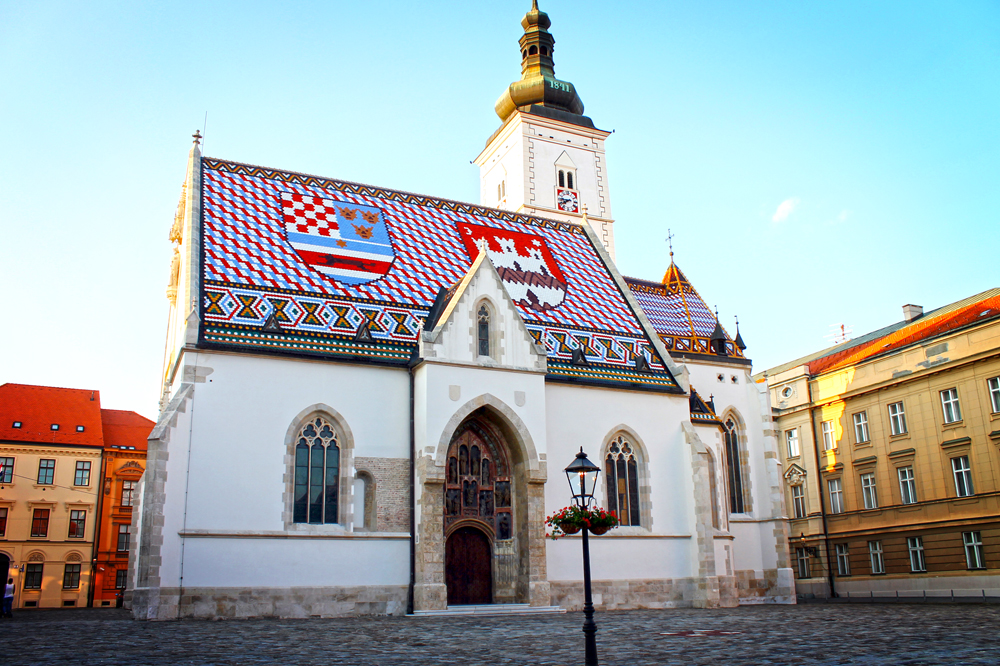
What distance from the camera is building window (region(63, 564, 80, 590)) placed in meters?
43.0

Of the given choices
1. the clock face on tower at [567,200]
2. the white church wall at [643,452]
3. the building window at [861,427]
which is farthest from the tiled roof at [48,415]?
the building window at [861,427]

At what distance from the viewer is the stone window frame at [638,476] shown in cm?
2333

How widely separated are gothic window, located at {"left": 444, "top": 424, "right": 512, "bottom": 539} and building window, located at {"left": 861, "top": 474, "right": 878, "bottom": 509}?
19.5 metres

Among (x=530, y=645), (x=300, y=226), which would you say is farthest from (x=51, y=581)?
(x=530, y=645)

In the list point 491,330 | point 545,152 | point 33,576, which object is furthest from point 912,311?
point 33,576

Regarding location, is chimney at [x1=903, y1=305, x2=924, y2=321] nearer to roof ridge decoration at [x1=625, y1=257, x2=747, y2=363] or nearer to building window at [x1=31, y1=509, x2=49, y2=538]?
roof ridge decoration at [x1=625, y1=257, x2=747, y2=363]

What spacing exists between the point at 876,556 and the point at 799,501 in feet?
17.6

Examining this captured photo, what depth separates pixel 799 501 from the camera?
3900cm

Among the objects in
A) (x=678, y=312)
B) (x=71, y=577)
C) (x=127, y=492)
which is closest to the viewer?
(x=678, y=312)

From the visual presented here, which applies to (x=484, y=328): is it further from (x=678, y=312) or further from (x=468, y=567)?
(x=678, y=312)

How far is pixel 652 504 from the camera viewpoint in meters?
23.8

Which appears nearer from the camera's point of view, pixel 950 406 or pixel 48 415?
pixel 950 406

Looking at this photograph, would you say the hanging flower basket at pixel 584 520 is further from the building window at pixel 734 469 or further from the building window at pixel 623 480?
the building window at pixel 734 469

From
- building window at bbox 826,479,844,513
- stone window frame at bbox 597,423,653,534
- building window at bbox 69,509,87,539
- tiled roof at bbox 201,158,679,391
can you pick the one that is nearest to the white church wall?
stone window frame at bbox 597,423,653,534
